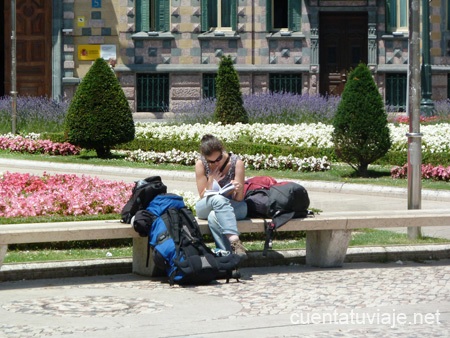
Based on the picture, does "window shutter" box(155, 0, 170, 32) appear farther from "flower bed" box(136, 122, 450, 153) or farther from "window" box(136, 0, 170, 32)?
"flower bed" box(136, 122, 450, 153)

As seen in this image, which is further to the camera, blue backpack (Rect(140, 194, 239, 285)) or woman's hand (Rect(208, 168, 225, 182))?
woman's hand (Rect(208, 168, 225, 182))

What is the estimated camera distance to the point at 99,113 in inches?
1008

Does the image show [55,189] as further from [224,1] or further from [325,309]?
[224,1]

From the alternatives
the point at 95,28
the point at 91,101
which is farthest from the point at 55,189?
the point at 95,28

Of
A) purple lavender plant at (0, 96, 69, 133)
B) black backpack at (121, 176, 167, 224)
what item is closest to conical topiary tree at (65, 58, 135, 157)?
purple lavender plant at (0, 96, 69, 133)

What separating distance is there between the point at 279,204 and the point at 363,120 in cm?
1005

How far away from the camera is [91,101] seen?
2561 centimetres

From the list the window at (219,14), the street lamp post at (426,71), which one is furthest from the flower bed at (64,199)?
the window at (219,14)

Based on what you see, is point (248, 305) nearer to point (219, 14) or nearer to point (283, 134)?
point (283, 134)

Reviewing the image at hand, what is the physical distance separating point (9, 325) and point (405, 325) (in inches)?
111

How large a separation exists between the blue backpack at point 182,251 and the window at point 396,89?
2555cm

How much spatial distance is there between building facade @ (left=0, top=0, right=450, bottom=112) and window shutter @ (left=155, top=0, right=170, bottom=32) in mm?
28

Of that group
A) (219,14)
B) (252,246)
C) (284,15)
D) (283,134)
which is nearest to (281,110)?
(283,134)

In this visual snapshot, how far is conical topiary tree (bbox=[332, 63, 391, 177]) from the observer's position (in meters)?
21.8
